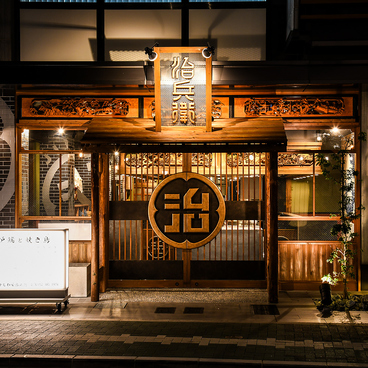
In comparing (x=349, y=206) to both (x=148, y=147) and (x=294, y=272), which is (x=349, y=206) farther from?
(x=148, y=147)

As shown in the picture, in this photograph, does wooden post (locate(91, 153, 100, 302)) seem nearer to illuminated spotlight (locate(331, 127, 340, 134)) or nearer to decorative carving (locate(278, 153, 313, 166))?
decorative carving (locate(278, 153, 313, 166))

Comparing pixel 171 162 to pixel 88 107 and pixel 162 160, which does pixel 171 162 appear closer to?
pixel 162 160

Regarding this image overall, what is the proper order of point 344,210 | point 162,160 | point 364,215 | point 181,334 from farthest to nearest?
point 162,160 < point 344,210 < point 364,215 < point 181,334

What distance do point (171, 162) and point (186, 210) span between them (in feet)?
4.43

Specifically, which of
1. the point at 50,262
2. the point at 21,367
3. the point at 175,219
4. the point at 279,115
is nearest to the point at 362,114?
the point at 279,115

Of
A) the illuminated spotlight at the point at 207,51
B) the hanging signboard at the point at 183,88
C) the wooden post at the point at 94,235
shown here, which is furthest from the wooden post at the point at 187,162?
the illuminated spotlight at the point at 207,51

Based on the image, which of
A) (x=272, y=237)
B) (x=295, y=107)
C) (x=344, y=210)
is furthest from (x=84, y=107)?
(x=344, y=210)

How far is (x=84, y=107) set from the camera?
9.42m

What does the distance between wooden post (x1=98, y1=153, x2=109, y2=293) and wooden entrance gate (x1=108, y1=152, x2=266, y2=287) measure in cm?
17

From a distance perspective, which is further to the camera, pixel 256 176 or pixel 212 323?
pixel 256 176

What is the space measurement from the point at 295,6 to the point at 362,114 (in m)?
3.12

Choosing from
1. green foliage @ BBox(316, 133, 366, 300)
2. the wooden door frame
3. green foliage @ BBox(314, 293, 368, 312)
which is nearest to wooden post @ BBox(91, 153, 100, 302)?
the wooden door frame

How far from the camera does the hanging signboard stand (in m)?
7.93

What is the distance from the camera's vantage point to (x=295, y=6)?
8359mm
